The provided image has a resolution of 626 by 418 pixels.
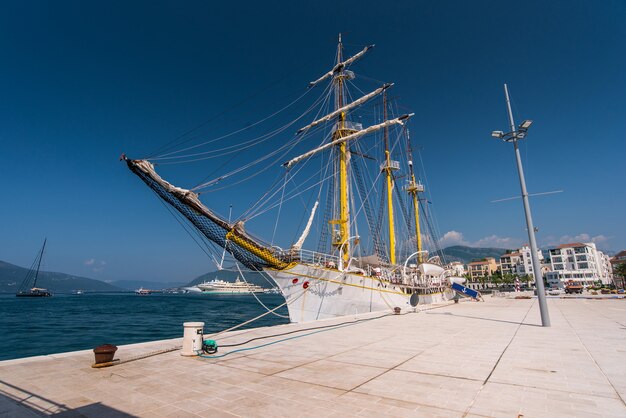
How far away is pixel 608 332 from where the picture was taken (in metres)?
10.4

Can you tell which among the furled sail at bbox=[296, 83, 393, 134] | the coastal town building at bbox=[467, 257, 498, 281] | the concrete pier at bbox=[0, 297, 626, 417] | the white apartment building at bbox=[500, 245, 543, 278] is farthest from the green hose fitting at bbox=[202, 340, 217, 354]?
the coastal town building at bbox=[467, 257, 498, 281]

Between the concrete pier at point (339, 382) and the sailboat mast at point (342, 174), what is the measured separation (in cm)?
1465

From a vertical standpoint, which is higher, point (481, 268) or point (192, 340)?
point (481, 268)

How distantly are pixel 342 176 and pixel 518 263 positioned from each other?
379ft

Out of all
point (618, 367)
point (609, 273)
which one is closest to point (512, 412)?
point (618, 367)

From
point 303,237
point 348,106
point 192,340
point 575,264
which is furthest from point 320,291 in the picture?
point 575,264

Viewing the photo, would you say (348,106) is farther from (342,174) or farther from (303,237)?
(303,237)

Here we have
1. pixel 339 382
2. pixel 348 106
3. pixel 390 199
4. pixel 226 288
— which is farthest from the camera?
pixel 226 288

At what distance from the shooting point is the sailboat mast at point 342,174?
25562mm

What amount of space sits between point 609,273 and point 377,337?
14778 centimetres

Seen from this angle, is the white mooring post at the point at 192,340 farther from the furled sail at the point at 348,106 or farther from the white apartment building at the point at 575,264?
the white apartment building at the point at 575,264

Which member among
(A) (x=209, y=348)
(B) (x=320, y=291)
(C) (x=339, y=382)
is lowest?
(C) (x=339, y=382)

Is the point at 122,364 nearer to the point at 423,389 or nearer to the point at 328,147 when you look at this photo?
the point at 423,389

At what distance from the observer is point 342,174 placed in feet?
90.4
